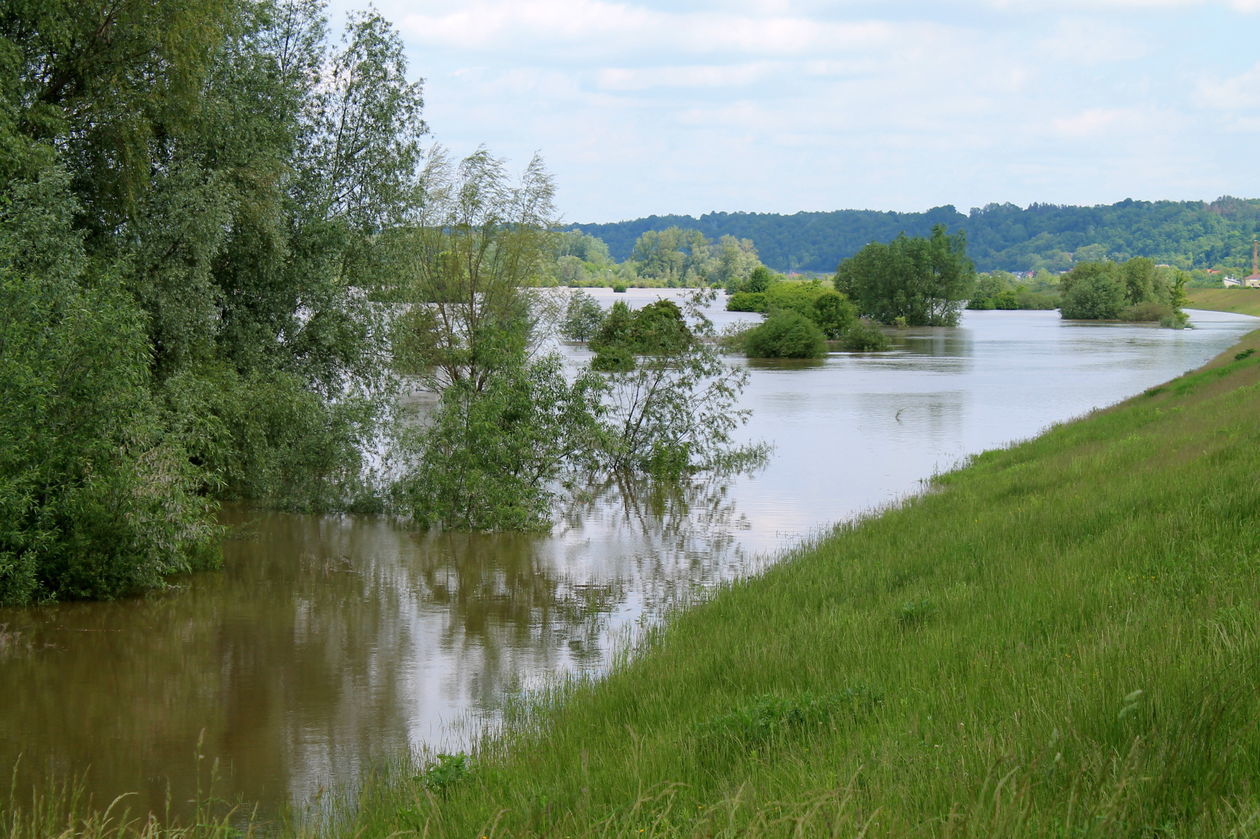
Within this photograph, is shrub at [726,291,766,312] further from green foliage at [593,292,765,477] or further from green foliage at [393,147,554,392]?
green foliage at [593,292,765,477]

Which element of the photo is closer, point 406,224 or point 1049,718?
point 1049,718

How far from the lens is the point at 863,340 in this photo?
81375 millimetres

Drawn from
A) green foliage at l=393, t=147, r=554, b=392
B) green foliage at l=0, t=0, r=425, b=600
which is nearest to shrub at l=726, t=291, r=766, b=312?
green foliage at l=393, t=147, r=554, b=392

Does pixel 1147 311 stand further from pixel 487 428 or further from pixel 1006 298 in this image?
pixel 487 428

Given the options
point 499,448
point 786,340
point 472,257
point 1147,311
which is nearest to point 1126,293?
point 1147,311

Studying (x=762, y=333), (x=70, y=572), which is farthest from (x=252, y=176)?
(x=762, y=333)

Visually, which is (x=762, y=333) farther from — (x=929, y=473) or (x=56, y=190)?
(x=56, y=190)

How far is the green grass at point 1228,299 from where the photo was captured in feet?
446

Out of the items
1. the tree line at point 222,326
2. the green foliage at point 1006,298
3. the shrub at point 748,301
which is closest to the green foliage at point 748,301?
the shrub at point 748,301

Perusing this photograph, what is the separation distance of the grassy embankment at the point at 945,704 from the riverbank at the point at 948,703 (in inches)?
0.8

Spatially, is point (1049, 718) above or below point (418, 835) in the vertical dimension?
above

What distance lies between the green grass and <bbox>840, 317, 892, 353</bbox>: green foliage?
7016cm

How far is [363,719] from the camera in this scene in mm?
11016

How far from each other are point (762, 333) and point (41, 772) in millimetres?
66477
